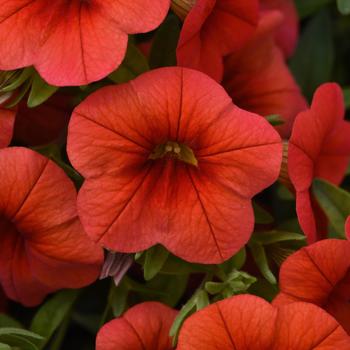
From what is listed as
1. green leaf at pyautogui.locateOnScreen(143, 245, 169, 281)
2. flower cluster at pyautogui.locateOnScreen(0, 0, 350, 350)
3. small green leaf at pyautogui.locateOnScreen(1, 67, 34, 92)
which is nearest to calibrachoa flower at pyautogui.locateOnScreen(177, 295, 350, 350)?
flower cluster at pyautogui.locateOnScreen(0, 0, 350, 350)

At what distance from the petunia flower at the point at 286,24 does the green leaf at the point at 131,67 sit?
340 mm

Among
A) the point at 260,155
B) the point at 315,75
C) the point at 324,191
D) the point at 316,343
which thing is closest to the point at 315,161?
the point at 324,191

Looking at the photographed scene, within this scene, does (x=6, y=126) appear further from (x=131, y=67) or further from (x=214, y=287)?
(x=214, y=287)

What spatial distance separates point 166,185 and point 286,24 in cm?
46

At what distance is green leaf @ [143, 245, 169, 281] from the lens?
951 mm

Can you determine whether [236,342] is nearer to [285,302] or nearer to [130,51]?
[285,302]

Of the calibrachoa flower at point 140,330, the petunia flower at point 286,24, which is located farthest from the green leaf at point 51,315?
the petunia flower at point 286,24

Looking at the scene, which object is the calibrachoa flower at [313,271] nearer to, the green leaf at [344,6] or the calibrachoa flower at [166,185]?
the calibrachoa flower at [166,185]

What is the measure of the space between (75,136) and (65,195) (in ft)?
0.28

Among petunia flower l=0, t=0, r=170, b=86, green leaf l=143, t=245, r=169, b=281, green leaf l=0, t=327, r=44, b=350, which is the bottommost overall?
green leaf l=0, t=327, r=44, b=350

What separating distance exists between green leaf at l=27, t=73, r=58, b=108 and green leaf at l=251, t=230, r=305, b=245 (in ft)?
1.03

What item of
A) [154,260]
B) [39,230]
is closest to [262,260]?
[154,260]

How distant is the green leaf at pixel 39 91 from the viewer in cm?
95

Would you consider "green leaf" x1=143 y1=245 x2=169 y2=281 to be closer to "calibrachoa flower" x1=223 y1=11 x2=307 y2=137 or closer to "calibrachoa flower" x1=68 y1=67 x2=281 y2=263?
"calibrachoa flower" x1=68 y1=67 x2=281 y2=263
